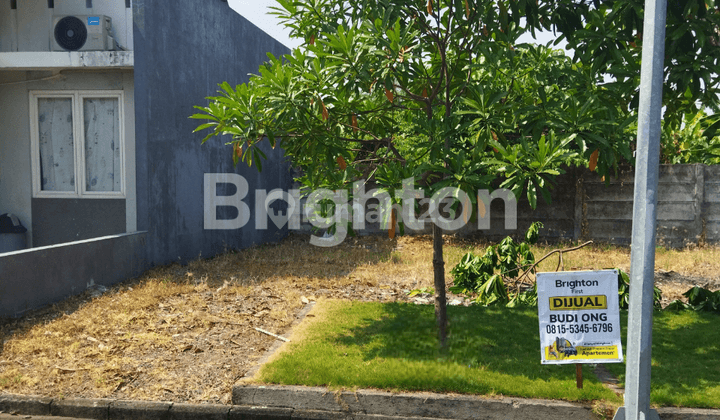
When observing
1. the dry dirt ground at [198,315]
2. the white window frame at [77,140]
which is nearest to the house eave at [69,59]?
the white window frame at [77,140]

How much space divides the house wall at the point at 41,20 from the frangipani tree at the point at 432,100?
555 centimetres

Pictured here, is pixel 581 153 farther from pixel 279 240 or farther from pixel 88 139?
pixel 279 240

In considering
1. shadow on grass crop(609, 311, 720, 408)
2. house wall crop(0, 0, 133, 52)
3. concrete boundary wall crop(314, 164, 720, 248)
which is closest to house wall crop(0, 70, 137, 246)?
house wall crop(0, 0, 133, 52)

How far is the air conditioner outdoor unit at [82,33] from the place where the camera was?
34.0ft

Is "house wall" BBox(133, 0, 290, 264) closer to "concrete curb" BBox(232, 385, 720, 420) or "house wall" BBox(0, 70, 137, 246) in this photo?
"house wall" BBox(0, 70, 137, 246)

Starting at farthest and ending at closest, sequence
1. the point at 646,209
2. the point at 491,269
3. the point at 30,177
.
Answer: the point at 30,177 < the point at 491,269 < the point at 646,209

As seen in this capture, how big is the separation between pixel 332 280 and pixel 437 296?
3757 mm

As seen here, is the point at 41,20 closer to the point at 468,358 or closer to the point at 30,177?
the point at 30,177

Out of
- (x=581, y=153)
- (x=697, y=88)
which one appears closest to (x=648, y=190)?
(x=581, y=153)

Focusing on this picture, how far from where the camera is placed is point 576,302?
5.18m

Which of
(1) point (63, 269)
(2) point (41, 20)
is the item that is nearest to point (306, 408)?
(1) point (63, 269)

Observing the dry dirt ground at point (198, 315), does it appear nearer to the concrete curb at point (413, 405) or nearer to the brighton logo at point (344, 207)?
the concrete curb at point (413, 405)

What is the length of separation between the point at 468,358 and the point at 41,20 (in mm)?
10111

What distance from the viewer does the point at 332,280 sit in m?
10.2
